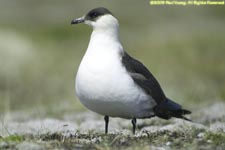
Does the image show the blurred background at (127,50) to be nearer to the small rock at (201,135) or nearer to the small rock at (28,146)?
the small rock at (201,135)

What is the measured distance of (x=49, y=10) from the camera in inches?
1547

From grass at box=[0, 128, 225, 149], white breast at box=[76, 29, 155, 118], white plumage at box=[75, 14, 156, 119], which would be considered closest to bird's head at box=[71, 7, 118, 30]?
white plumage at box=[75, 14, 156, 119]

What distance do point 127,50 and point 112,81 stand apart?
46.6ft

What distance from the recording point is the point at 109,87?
24.7 ft

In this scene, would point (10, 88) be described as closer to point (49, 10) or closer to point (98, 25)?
point (98, 25)

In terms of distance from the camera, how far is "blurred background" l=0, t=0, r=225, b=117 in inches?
559

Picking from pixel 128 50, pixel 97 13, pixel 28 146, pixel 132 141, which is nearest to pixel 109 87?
pixel 132 141

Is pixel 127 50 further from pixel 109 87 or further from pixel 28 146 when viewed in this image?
Answer: pixel 28 146

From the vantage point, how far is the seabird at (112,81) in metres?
7.55

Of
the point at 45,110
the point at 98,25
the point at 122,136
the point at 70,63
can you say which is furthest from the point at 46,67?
the point at 122,136

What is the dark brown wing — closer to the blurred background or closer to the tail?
the tail

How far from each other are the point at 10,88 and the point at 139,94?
332 inches

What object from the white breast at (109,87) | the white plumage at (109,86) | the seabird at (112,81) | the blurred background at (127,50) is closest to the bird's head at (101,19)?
the seabird at (112,81)

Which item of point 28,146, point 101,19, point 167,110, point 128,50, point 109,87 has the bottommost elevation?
point 28,146
